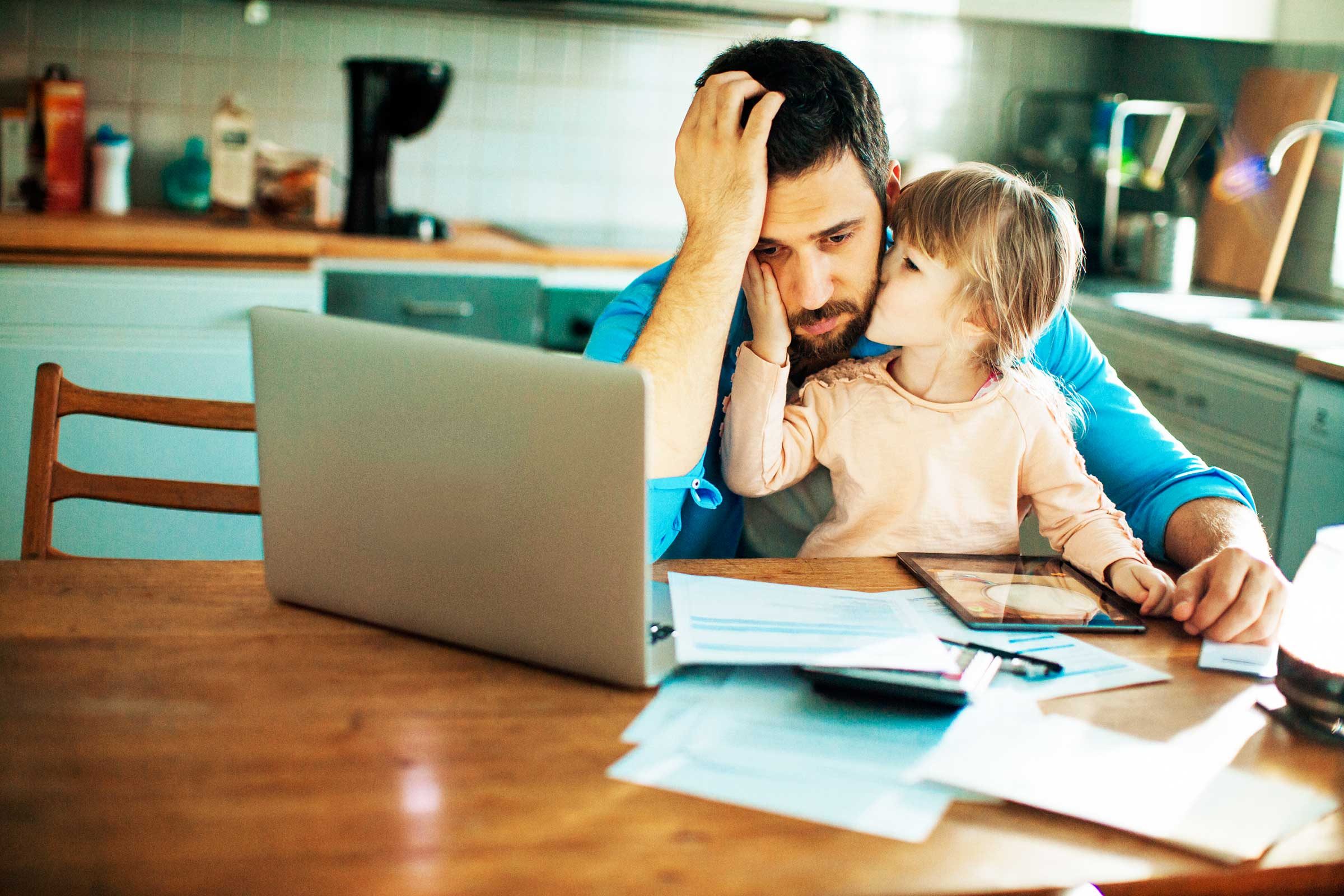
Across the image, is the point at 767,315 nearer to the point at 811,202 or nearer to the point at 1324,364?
the point at 811,202

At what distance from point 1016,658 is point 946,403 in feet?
1.61

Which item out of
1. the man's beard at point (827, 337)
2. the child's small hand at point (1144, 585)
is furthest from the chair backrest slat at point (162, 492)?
the child's small hand at point (1144, 585)

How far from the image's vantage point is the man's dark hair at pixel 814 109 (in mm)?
1433

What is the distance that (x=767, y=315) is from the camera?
1402 millimetres

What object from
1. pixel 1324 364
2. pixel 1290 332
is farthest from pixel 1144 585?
pixel 1290 332

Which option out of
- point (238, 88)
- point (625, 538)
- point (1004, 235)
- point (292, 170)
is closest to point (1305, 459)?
point (1004, 235)

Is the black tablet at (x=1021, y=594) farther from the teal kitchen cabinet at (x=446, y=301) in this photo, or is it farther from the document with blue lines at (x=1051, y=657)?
the teal kitchen cabinet at (x=446, y=301)

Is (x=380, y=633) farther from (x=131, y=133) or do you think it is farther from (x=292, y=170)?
(x=131, y=133)

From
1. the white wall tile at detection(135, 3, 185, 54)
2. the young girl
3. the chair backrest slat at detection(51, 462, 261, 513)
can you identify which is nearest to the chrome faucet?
the young girl

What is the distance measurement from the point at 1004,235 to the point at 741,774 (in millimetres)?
807

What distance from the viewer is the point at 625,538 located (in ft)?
2.81

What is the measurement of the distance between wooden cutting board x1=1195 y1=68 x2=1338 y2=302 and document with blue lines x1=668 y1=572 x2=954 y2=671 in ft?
8.51

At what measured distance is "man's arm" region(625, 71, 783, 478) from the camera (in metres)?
1.34

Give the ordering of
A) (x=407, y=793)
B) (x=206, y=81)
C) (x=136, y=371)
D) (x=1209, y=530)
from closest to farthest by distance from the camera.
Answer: (x=407, y=793) → (x=1209, y=530) → (x=136, y=371) → (x=206, y=81)
